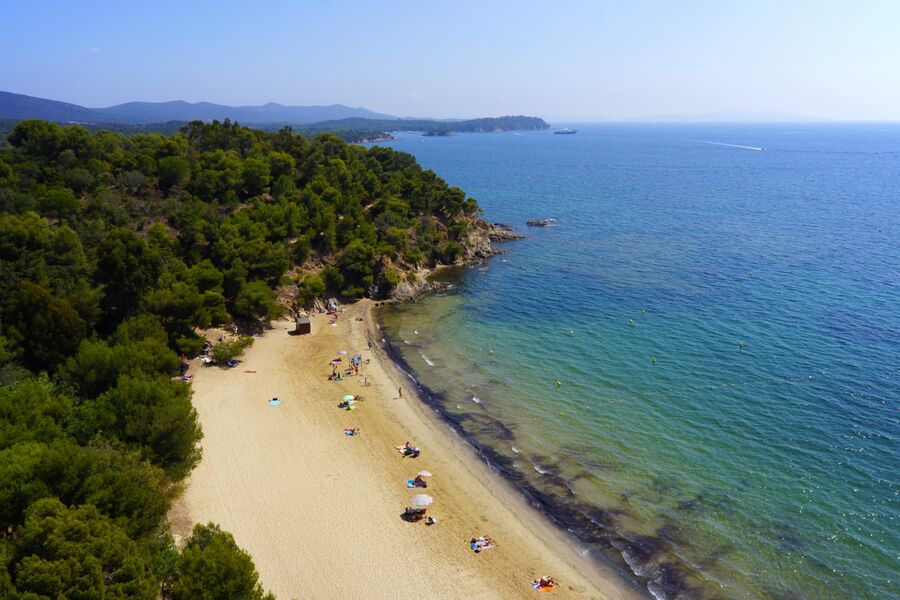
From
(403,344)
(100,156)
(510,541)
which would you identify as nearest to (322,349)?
(403,344)

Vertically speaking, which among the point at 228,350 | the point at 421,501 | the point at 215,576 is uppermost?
the point at 215,576

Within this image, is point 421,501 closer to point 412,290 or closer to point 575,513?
point 575,513

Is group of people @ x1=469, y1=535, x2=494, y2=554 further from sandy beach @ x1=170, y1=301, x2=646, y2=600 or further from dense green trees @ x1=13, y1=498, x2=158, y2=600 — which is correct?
dense green trees @ x1=13, y1=498, x2=158, y2=600

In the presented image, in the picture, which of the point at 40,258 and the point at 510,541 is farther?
the point at 40,258

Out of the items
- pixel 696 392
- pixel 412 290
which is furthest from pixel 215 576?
pixel 412 290

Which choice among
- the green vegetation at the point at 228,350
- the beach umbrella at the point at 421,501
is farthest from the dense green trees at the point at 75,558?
the green vegetation at the point at 228,350

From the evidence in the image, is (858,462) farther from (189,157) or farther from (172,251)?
(189,157)

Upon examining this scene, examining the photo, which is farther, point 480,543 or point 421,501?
point 421,501
